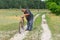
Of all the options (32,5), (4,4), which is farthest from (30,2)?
(4,4)

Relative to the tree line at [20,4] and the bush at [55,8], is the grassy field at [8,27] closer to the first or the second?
the bush at [55,8]

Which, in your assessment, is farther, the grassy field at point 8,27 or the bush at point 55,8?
the bush at point 55,8

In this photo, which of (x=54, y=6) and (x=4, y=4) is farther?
(x=4, y=4)

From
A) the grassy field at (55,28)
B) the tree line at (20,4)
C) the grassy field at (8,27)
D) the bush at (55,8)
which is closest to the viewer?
the grassy field at (55,28)

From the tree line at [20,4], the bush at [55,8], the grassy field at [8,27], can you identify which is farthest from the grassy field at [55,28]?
the tree line at [20,4]

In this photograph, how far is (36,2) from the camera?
62.8 metres

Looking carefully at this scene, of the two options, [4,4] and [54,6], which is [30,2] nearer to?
[4,4]

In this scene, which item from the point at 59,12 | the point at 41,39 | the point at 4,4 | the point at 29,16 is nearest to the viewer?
the point at 41,39

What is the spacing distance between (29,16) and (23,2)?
45.6 m

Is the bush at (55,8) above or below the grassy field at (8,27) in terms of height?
below

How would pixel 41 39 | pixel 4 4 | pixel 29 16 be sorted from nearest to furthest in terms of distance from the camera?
pixel 41 39
pixel 29 16
pixel 4 4

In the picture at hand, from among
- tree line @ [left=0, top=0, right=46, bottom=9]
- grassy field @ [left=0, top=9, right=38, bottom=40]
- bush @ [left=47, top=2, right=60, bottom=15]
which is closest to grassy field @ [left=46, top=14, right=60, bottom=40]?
grassy field @ [left=0, top=9, right=38, bottom=40]

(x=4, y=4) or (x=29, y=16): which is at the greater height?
(x=29, y=16)

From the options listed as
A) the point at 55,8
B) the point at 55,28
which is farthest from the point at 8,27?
the point at 55,8
